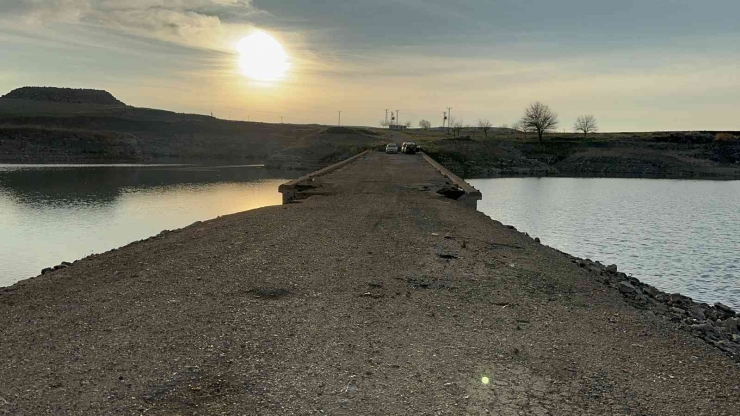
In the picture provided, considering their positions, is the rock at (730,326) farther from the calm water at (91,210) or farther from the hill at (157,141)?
the hill at (157,141)

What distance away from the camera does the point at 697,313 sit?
31.9ft

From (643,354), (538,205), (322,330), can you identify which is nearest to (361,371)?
(322,330)

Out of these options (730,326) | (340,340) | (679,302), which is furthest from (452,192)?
(340,340)

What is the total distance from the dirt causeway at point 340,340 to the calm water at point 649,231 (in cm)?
613

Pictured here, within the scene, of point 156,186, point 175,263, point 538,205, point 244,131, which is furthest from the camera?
point 244,131

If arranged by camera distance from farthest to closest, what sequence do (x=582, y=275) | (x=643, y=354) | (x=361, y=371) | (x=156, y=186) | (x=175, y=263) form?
(x=156, y=186)
(x=582, y=275)
(x=175, y=263)
(x=643, y=354)
(x=361, y=371)

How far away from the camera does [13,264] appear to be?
14.9 meters

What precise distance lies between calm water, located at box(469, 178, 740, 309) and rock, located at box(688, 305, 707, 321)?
9.84 feet

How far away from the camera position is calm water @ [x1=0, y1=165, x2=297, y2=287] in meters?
17.1

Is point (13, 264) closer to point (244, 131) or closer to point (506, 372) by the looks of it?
point (506, 372)

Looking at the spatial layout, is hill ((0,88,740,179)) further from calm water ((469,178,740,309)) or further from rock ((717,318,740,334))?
rock ((717,318,740,334))

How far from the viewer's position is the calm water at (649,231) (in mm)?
15406

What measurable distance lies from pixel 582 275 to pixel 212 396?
8.62 metres

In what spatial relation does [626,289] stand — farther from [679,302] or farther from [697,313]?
[697,313]
